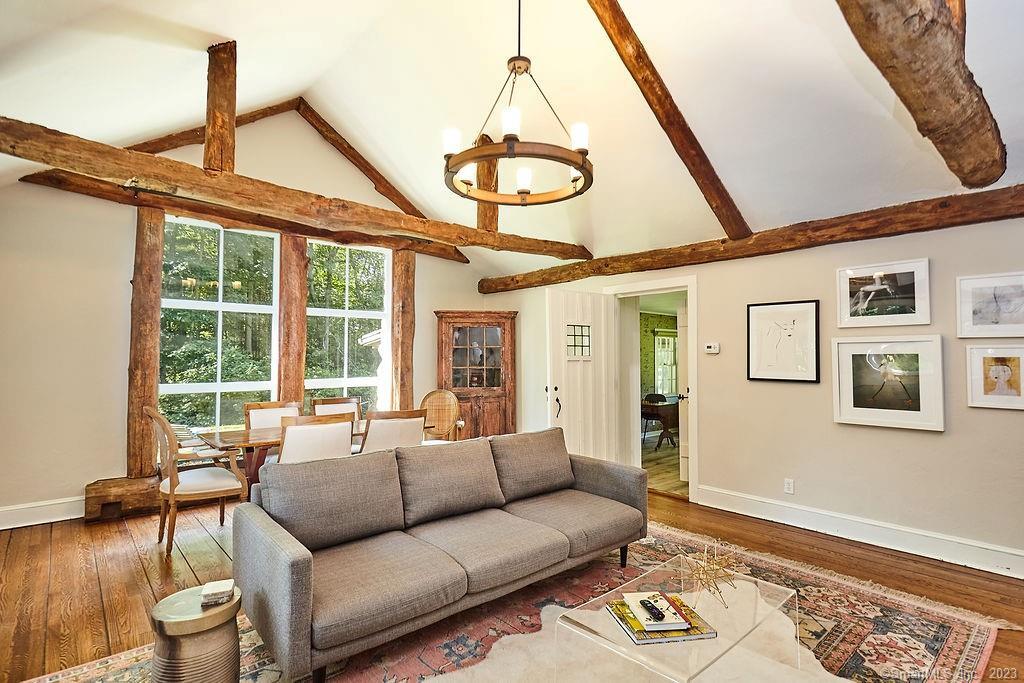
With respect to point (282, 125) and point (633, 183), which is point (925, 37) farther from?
point (282, 125)

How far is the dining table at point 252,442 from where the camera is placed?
11.5 feet

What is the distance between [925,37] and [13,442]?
20.2 feet

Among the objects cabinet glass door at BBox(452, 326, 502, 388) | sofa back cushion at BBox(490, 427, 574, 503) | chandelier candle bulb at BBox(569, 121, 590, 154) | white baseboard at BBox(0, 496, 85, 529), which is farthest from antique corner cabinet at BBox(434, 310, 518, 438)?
chandelier candle bulb at BBox(569, 121, 590, 154)

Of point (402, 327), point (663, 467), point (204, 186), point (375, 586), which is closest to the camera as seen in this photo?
point (375, 586)

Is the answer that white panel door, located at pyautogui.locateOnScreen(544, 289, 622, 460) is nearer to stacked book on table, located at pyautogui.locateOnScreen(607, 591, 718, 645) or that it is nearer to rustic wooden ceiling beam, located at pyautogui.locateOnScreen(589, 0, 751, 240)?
rustic wooden ceiling beam, located at pyautogui.locateOnScreen(589, 0, 751, 240)

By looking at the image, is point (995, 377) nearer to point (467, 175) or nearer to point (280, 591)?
point (467, 175)

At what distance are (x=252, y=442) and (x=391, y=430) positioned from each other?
94 centimetres

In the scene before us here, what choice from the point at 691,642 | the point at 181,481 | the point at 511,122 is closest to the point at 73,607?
the point at 181,481

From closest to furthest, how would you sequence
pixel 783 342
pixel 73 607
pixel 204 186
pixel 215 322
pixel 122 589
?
pixel 73 607, pixel 122 589, pixel 204 186, pixel 783 342, pixel 215 322

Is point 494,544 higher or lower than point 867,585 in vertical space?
higher

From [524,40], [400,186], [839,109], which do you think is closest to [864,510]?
[839,109]

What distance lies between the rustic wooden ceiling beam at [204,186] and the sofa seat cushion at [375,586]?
2397mm

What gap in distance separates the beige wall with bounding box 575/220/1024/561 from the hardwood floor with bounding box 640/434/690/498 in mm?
644

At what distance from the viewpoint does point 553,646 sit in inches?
93.1
